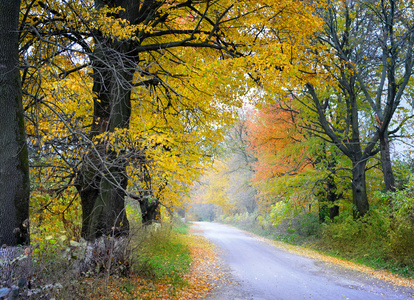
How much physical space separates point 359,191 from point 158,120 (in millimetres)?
9845

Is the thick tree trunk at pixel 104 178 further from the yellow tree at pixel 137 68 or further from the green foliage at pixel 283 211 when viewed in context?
the green foliage at pixel 283 211

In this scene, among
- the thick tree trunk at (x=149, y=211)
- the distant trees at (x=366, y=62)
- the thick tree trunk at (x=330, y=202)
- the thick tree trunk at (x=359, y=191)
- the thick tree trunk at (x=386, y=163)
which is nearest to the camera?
the distant trees at (x=366, y=62)

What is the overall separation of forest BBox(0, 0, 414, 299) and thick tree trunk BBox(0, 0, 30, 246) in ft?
0.06

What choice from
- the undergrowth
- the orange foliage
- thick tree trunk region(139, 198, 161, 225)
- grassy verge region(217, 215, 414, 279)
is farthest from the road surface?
the orange foliage

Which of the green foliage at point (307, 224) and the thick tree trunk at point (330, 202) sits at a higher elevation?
the thick tree trunk at point (330, 202)

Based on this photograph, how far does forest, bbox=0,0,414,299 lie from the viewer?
15.3 feet

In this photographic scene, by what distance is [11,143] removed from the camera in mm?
4469

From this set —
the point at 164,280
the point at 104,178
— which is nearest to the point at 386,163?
the point at 164,280

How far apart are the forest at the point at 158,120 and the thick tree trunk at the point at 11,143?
2cm

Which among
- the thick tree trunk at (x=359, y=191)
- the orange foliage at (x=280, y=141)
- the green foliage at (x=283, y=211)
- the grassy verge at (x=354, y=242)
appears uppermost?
the orange foliage at (x=280, y=141)

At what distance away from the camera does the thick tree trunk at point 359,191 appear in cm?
1302

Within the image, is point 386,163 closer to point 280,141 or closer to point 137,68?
point 280,141

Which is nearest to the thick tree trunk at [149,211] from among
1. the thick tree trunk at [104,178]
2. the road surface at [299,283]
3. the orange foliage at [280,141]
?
the road surface at [299,283]

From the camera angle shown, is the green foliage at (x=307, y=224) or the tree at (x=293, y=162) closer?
the tree at (x=293, y=162)
